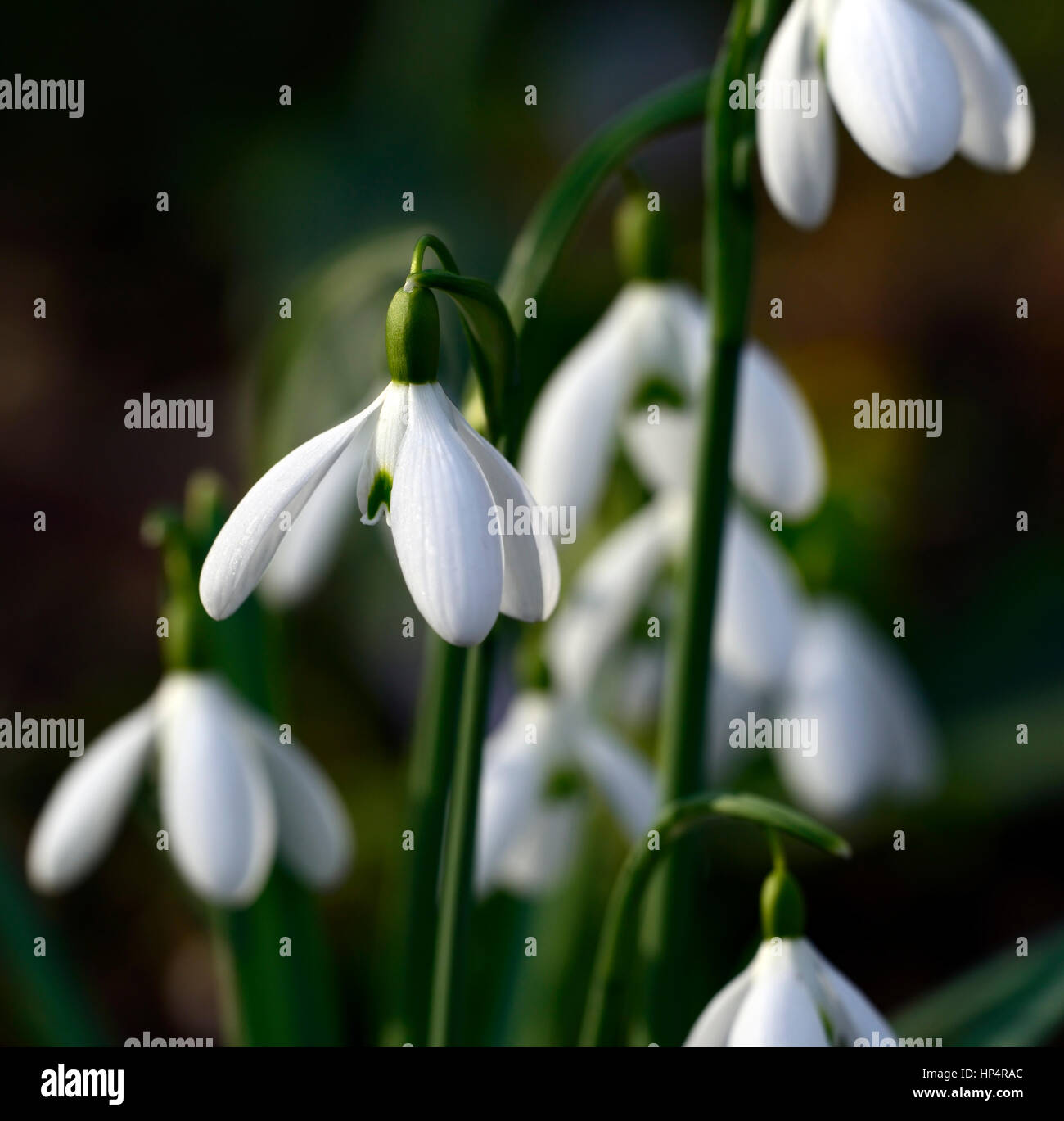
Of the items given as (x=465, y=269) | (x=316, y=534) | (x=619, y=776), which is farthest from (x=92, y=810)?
(x=465, y=269)

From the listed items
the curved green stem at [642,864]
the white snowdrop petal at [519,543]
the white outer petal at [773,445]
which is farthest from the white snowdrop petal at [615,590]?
the white snowdrop petal at [519,543]

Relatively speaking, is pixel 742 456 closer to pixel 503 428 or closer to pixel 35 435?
pixel 503 428

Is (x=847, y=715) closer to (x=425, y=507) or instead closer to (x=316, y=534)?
(x=316, y=534)

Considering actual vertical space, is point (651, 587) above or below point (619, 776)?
above

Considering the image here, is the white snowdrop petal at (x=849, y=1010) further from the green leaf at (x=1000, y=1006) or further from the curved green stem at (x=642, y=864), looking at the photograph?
the green leaf at (x=1000, y=1006)

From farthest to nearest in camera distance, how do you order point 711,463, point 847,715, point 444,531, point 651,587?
1. point 847,715
2. point 651,587
3. point 711,463
4. point 444,531
